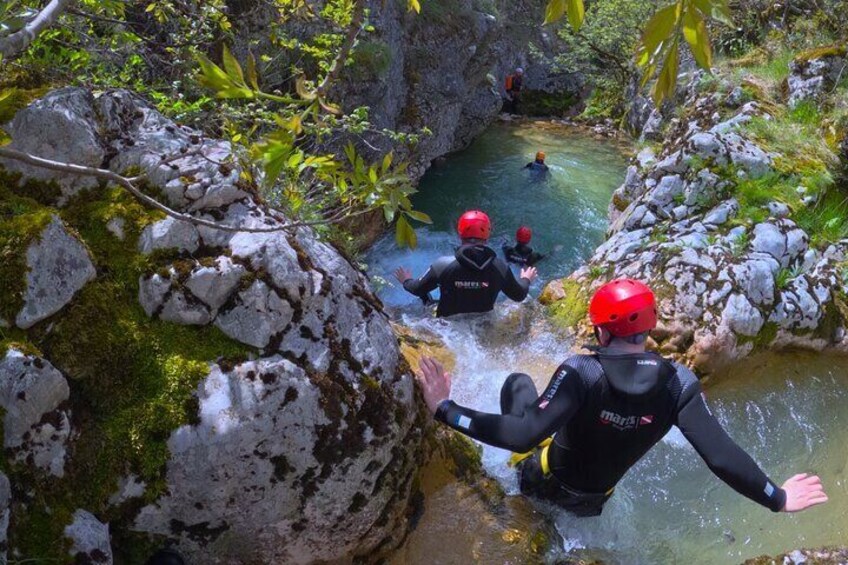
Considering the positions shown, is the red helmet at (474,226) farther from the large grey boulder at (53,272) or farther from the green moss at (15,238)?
the green moss at (15,238)

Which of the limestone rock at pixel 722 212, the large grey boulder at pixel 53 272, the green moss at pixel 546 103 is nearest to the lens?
the large grey boulder at pixel 53 272

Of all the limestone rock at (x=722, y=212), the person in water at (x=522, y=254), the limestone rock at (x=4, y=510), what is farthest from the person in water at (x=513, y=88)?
the limestone rock at (x=4, y=510)

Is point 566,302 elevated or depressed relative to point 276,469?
depressed

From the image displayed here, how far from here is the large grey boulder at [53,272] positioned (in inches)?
97.3

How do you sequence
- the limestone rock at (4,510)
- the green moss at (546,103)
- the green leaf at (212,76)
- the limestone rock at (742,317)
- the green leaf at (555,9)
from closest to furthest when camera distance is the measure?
1. the green leaf at (555,9)
2. the green leaf at (212,76)
3. the limestone rock at (4,510)
4. the limestone rock at (742,317)
5. the green moss at (546,103)

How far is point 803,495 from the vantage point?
2877 mm

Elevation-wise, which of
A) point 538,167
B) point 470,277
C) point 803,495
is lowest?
point 538,167

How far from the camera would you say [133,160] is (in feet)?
9.91

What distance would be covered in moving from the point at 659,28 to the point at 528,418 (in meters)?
2.24

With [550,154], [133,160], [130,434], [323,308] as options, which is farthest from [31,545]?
[550,154]

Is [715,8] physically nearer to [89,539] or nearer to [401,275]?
[89,539]

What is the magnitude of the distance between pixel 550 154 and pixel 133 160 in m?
13.5

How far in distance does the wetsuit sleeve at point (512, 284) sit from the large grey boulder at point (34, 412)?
437cm

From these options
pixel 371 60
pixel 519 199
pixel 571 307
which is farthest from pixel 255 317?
pixel 519 199
